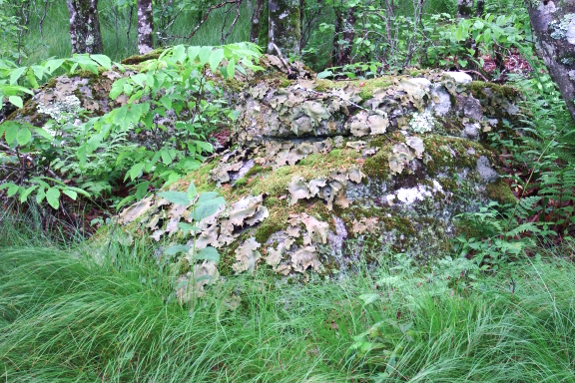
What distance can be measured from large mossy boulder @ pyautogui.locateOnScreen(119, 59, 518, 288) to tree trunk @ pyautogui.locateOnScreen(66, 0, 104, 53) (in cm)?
536

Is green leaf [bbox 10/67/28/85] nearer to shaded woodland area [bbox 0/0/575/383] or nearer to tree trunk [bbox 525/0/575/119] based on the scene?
shaded woodland area [bbox 0/0/575/383]

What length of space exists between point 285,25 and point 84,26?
388 cm

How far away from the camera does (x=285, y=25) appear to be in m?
6.23

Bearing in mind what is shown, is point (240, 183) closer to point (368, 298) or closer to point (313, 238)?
point (313, 238)

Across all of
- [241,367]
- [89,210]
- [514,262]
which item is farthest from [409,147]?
[89,210]

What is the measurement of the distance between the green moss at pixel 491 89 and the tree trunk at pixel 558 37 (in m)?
1.09

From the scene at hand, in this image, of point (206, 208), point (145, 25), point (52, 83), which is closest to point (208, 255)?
point (206, 208)

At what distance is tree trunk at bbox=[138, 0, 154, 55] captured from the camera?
7816 mm

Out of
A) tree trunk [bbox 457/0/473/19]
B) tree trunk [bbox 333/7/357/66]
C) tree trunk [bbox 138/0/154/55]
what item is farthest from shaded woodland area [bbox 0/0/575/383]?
tree trunk [bbox 333/7/357/66]

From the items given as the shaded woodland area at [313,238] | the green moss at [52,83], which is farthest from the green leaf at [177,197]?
the green moss at [52,83]

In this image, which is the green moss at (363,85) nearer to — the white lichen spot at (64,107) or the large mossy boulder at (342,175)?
the large mossy boulder at (342,175)

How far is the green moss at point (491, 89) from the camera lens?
3908mm

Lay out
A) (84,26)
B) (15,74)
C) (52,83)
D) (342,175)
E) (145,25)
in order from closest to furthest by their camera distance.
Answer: (15,74) → (342,175) → (52,83) → (145,25) → (84,26)

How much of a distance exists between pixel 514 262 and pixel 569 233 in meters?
0.82
